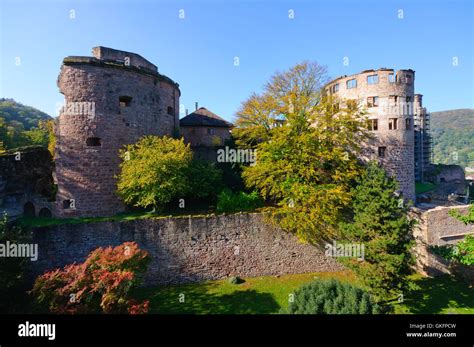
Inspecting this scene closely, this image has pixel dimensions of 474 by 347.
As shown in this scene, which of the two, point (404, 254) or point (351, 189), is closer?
point (404, 254)

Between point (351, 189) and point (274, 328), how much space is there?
10.3 m

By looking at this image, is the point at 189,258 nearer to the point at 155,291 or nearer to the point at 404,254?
the point at 155,291

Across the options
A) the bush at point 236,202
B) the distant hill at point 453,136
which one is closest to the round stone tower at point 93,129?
the bush at point 236,202

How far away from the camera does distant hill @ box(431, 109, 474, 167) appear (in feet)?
343

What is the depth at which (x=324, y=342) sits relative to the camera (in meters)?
5.90

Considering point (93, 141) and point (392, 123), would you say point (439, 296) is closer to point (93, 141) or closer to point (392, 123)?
point (392, 123)

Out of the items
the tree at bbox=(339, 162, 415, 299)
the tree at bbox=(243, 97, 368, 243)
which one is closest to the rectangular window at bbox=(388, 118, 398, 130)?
the tree at bbox=(243, 97, 368, 243)

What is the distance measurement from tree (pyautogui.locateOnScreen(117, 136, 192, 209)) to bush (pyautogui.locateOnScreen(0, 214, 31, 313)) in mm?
5497

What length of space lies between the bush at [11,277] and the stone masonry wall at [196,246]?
1.27 m

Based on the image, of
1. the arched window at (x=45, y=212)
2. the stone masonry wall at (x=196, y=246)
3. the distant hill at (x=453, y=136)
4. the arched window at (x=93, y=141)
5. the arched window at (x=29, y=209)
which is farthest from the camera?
the distant hill at (x=453, y=136)

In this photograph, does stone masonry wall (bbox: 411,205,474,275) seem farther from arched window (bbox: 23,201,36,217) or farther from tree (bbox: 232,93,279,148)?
arched window (bbox: 23,201,36,217)

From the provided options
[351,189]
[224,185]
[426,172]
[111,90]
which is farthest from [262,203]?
[426,172]

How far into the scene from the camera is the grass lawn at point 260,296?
11219mm

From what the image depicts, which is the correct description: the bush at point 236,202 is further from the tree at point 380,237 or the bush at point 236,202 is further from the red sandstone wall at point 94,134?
the red sandstone wall at point 94,134
